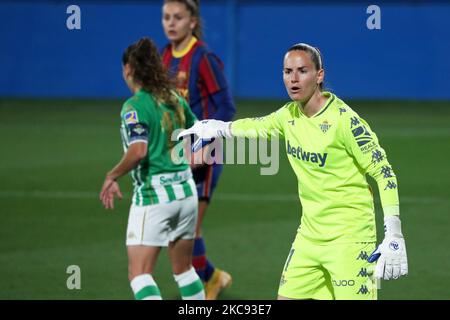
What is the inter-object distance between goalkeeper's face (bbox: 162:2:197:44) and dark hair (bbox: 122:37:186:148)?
1236 mm

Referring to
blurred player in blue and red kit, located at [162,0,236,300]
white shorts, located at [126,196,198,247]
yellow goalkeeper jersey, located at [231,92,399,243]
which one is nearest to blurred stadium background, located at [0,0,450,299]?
blurred player in blue and red kit, located at [162,0,236,300]

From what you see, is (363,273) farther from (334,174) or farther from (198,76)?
(198,76)

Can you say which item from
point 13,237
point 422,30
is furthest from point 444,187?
point 422,30

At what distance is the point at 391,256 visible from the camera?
5520mm

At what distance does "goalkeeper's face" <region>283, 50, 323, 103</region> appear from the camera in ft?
19.5

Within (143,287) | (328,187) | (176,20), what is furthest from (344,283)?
(176,20)

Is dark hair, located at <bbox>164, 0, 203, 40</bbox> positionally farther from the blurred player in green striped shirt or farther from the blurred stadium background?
the blurred stadium background

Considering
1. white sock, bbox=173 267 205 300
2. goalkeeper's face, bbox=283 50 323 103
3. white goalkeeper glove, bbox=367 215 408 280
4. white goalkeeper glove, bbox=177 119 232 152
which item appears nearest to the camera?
white goalkeeper glove, bbox=367 215 408 280

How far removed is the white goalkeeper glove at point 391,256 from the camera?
552 cm

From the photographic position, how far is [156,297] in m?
6.99

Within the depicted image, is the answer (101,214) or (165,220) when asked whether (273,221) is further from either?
(165,220)

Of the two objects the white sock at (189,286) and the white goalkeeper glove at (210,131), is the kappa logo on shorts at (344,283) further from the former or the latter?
the white sock at (189,286)

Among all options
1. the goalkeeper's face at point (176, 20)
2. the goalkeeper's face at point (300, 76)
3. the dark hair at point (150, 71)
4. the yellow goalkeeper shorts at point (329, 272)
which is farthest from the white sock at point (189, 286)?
the goalkeeper's face at point (176, 20)
